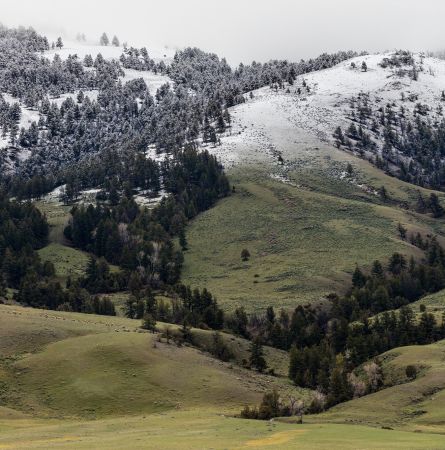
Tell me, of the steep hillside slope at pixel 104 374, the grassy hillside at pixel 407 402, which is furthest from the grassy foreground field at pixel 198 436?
the steep hillside slope at pixel 104 374

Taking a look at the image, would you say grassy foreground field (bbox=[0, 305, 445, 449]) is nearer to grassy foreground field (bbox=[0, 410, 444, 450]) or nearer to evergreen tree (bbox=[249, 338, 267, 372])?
grassy foreground field (bbox=[0, 410, 444, 450])

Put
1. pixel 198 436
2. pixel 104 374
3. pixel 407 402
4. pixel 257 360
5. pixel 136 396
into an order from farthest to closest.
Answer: pixel 257 360, pixel 104 374, pixel 136 396, pixel 407 402, pixel 198 436

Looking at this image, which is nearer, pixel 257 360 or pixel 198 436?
pixel 198 436

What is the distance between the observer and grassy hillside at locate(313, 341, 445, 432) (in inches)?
3155

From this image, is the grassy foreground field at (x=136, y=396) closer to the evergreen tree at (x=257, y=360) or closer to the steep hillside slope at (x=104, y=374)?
the steep hillside slope at (x=104, y=374)

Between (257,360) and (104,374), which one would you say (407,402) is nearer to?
(104,374)

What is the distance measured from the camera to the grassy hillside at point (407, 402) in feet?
263

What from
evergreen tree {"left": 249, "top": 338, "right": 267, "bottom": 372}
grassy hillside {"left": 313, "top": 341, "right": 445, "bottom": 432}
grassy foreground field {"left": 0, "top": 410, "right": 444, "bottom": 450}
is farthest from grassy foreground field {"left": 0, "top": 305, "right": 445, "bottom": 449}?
evergreen tree {"left": 249, "top": 338, "right": 267, "bottom": 372}

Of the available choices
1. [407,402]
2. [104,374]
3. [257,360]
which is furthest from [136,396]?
[257,360]

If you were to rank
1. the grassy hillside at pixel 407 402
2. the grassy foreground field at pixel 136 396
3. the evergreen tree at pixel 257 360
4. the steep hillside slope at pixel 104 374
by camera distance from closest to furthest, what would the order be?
the grassy foreground field at pixel 136 396, the grassy hillside at pixel 407 402, the steep hillside slope at pixel 104 374, the evergreen tree at pixel 257 360

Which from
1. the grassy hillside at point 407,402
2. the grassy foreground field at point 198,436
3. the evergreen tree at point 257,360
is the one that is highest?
the grassy foreground field at point 198,436

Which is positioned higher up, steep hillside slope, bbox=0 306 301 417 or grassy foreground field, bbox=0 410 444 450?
grassy foreground field, bbox=0 410 444 450

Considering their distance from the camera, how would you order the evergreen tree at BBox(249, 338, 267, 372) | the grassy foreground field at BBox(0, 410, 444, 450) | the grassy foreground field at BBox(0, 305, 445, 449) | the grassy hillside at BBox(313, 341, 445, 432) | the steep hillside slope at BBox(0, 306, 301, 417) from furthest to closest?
the evergreen tree at BBox(249, 338, 267, 372), the steep hillside slope at BBox(0, 306, 301, 417), the grassy hillside at BBox(313, 341, 445, 432), the grassy foreground field at BBox(0, 305, 445, 449), the grassy foreground field at BBox(0, 410, 444, 450)

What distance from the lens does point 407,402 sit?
91750 millimetres
